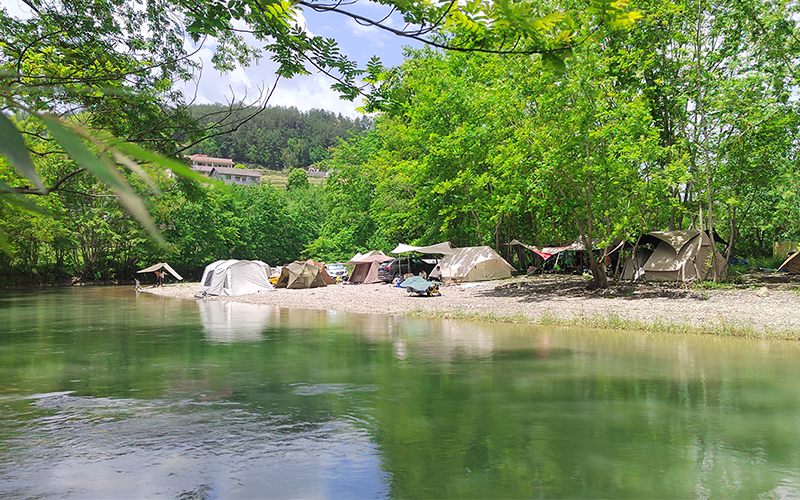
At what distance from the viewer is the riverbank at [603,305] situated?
15.1 metres

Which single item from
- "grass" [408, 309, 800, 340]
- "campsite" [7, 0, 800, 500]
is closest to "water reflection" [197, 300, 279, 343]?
"campsite" [7, 0, 800, 500]

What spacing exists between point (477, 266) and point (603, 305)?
11200 mm

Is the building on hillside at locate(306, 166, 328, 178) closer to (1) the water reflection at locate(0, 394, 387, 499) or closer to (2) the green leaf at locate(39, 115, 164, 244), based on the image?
(1) the water reflection at locate(0, 394, 387, 499)

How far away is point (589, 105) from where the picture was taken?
20.5 m

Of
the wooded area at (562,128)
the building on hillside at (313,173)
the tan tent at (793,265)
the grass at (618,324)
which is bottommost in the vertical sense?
the grass at (618,324)

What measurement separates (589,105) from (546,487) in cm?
1776

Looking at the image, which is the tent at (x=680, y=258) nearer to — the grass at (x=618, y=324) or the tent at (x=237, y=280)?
the grass at (x=618, y=324)

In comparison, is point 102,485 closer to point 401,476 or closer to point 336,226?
point 401,476

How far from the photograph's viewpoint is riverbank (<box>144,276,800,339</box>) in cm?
1514

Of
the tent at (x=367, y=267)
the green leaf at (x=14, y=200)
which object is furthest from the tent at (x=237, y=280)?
the green leaf at (x=14, y=200)

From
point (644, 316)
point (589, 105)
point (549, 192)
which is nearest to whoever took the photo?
point (644, 316)

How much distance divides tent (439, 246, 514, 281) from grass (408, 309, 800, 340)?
10120 mm

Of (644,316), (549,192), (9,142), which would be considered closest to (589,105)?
(549,192)

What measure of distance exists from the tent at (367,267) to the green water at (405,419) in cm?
2372
